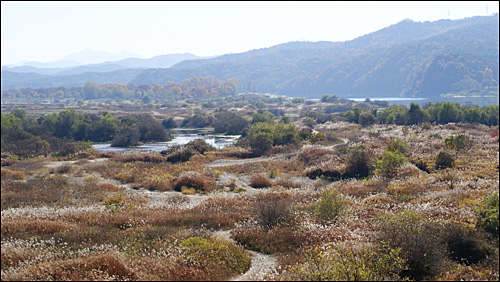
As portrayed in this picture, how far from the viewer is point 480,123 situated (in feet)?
223

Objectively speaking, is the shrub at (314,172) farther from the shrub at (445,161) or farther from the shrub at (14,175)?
the shrub at (14,175)

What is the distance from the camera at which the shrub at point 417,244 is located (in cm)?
802

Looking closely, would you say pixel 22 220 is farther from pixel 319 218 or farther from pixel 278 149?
pixel 278 149

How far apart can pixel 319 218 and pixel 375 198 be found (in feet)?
16.3

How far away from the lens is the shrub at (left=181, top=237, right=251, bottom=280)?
333 inches

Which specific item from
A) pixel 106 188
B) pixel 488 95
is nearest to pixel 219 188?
pixel 106 188

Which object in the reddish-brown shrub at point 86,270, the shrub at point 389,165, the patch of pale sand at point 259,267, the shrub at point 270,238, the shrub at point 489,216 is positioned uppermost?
the reddish-brown shrub at point 86,270

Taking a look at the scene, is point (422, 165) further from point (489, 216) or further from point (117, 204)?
point (117, 204)

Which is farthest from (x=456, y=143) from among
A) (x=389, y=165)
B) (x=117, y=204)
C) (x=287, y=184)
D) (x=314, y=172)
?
(x=117, y=204)

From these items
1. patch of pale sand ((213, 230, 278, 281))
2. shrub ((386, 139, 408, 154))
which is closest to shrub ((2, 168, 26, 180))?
patch of pale sand ((213, 230, 278, 281))

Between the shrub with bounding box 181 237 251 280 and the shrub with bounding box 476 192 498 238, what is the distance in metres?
7.03

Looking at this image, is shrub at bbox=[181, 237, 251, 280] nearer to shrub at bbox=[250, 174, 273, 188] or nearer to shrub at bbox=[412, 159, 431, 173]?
shrub at bbox=[250, 174, 273, 188]

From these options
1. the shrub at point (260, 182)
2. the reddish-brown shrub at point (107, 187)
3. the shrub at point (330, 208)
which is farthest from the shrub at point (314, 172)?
the shrub at point (330, 208)

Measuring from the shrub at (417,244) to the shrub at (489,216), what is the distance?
1.61 metres
